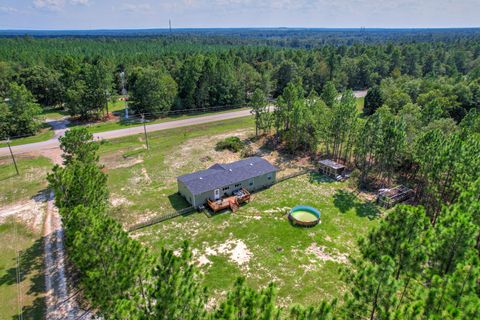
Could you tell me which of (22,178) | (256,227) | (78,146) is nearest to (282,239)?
(256,227)

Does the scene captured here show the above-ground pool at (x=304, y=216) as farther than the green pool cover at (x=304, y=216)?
No

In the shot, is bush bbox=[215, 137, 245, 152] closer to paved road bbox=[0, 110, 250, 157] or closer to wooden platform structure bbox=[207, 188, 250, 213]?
wooden platform structure bbox=[207, 188, 250, 213]

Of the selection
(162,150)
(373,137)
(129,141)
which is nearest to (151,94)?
(129,141)

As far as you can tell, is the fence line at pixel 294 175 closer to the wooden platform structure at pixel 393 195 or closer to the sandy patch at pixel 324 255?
the wooden platform structure at pixel 393 195

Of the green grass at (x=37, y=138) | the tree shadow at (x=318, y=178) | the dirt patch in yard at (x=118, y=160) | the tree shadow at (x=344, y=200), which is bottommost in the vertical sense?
the tree shadow at (x=344, y=200)

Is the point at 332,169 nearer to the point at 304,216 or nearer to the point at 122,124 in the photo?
the point at 304,216

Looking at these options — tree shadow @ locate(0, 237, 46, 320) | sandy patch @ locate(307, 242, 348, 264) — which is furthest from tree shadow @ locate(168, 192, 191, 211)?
sandy patch @ locate(307, 242, 348, 264)

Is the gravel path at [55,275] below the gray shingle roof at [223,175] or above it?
below

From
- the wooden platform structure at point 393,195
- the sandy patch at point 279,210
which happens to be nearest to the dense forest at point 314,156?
the wooden platform structure at point 393,195
